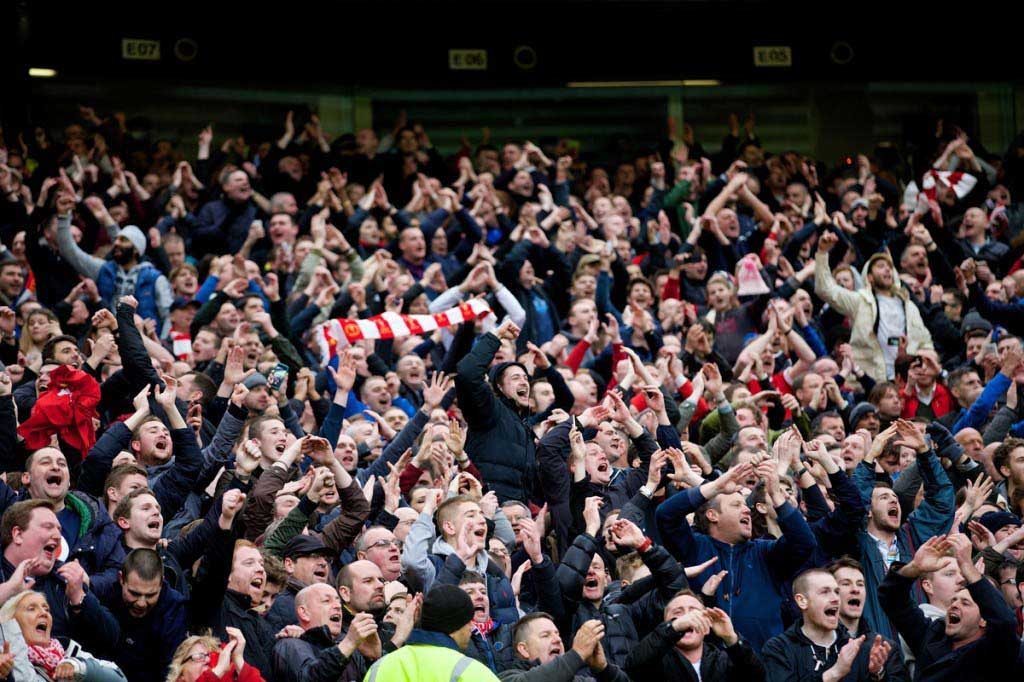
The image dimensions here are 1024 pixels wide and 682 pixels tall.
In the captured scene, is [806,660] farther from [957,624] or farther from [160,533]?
[160,533]

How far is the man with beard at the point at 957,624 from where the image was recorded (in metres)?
8.07

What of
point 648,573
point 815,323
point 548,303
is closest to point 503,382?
point 648,573

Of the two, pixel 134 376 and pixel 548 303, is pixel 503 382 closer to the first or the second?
pixel 134 376

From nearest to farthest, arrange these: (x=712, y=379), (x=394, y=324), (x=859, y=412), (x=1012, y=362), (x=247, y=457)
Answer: (x=247, y=457) < (x=712, y=379) < (x=1012, y=362) < (x=394, y=324) < (x=859, y=412)

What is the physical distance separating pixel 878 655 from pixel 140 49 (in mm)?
13787

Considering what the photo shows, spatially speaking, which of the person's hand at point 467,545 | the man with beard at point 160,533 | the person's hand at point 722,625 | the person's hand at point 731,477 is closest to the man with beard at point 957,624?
the person's hand at point 731,477

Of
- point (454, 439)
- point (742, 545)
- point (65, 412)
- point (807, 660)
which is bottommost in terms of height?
point (807, 660)

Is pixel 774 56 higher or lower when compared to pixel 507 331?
higher

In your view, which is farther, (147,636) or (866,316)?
(866,316)

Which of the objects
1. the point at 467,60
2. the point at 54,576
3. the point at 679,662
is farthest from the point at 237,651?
the point at 467,60

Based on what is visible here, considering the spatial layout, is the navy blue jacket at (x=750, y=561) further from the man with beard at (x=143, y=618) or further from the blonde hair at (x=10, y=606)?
the blonde hair at (x=10, y=606)

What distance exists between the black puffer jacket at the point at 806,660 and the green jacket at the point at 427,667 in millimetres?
2449

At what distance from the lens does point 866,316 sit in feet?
46.4

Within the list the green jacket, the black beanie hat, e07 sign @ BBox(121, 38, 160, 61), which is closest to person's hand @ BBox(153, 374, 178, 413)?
the black beanie hat
